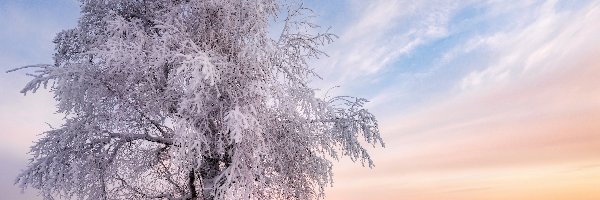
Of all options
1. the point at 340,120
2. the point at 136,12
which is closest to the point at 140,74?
the point at 136,12

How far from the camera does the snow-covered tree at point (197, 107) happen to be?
33.5ft

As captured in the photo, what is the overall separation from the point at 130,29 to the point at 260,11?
8.73 feet

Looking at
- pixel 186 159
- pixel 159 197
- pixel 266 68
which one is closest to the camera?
pixel 186 159

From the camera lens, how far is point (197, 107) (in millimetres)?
10188

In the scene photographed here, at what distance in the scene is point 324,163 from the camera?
453 inches

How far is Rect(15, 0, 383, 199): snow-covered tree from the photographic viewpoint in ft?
33.5

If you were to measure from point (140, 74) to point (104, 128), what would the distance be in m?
1.38

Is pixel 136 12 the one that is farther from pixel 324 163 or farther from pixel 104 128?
pixel 324 163

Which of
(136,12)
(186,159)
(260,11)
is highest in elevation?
(136,12)

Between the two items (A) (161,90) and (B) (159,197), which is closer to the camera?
(A) (161,90)

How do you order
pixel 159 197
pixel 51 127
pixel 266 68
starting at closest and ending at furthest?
pixel 266 68
pixel 51 127
pixel 159 197

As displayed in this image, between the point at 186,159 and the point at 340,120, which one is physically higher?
the point at 340,120

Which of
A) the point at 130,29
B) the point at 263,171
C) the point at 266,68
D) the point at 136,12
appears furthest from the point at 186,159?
the point at 136,12

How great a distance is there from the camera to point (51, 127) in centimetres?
1159
